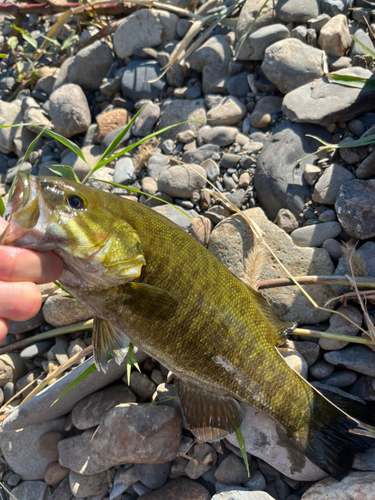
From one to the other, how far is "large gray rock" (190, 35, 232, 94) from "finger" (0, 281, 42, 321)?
129 inches

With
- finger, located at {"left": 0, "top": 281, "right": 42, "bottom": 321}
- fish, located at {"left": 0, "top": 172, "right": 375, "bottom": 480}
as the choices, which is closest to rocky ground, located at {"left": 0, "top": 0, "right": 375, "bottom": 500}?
fish, located at {"left": 0, "top": 172, "right": 375, "bottom": 480}

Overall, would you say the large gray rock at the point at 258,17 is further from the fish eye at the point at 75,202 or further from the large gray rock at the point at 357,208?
the fish eye at the point at 75,202

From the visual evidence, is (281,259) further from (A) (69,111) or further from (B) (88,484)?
(A) (69,111)

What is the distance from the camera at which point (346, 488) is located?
7.91ft

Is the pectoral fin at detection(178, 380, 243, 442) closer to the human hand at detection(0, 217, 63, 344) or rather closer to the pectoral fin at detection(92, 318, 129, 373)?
the pectoral fin at detection(92, 318, 129, 373)

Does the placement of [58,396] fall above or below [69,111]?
below

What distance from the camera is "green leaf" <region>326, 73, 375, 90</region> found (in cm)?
329

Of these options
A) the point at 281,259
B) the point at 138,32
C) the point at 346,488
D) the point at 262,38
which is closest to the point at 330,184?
the point at 281,259

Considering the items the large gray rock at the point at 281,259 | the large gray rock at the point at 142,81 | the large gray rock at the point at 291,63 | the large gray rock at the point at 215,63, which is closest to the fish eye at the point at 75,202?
the large gray rock at the point at 281,259

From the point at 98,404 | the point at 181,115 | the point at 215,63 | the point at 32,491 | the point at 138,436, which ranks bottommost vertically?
the point at 32,491

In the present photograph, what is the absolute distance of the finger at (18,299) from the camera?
1.96m

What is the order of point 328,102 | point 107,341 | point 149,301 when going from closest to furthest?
point 149,301
point 107,341
point 328,102

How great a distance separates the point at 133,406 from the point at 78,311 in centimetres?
96

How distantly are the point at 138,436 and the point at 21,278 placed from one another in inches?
57.7
